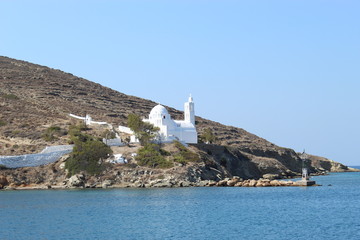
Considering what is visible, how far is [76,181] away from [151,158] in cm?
1043

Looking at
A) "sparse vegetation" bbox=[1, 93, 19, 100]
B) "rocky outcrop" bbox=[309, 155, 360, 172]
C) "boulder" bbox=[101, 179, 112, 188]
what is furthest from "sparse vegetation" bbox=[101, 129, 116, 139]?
"rocky outcrop" bbox=[309, 155, 360, 172]

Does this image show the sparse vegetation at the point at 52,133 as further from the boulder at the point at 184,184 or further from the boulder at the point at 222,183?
the boulder at the point at 222,183

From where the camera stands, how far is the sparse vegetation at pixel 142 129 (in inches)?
3285

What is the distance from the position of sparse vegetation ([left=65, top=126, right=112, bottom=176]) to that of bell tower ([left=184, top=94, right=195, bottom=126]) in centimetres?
1913

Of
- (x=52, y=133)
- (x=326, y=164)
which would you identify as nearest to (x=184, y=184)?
(x=52, y=133)

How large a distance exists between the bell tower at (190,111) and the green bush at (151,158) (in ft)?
49.8

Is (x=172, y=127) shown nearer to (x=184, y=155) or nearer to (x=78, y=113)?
(x=184, y=155)

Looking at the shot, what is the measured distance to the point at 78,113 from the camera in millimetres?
114875

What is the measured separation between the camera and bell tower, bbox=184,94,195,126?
9394 centimetres

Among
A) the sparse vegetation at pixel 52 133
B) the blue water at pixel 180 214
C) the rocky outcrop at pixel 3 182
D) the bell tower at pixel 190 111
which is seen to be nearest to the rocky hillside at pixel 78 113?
the sparse vegetation at pixel 52 133

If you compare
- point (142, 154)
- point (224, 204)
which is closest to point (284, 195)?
point (224, 204)

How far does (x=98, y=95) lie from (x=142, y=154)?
2735 inches

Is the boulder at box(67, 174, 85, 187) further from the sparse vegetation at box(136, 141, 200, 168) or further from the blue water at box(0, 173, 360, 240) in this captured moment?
the sparse vegetation at box(136, 141, 200, 168)

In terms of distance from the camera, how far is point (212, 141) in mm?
102500
